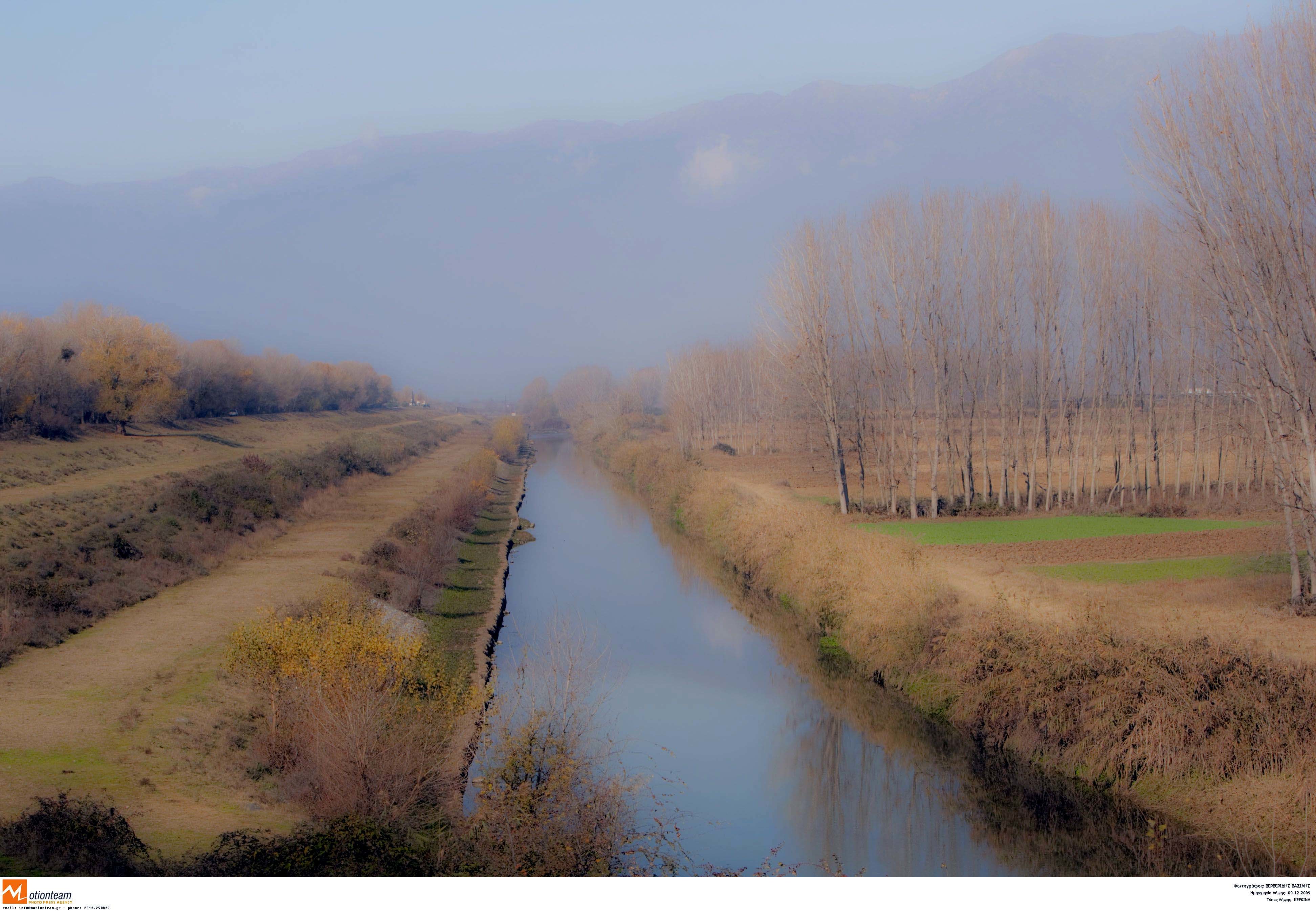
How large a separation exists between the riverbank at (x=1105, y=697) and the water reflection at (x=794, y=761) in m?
0.42

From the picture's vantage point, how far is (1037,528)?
25094 millimetres

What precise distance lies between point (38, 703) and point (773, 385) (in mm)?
45128

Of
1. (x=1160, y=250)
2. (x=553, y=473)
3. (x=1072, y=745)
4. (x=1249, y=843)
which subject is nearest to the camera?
(x=1249, y=843)

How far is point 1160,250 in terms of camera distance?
27.2 m

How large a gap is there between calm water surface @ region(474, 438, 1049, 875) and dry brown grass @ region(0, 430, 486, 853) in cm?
518

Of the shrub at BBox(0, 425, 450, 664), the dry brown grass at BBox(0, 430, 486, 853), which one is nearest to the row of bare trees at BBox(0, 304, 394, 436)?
the shrub at BBox(0, 425, 450, 664)

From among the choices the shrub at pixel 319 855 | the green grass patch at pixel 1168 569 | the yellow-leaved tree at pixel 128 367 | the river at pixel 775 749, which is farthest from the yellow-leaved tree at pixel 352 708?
the yellow-leaved tree at pixel 128 367

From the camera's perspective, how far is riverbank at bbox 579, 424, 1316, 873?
956 cm

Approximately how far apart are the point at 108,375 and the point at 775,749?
39.7 meters

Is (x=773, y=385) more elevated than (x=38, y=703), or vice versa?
(x=773, y=385)

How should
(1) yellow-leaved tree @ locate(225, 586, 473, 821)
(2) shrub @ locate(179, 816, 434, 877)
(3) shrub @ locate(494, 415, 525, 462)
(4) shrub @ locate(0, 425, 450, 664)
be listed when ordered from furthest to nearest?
(3) shrub @ locate(494, 415, 525, 462)
(4) shrub @ locate(0, 425, 450, 664)
(1) yellow-leaved tree @ locate(225, 586, 473, 821)
(2) shrub @ locate(179, 816, 434, 877)

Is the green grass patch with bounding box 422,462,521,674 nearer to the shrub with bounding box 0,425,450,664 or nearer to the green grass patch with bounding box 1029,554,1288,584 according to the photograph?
the shrub with bounding box 0,425,450,664
